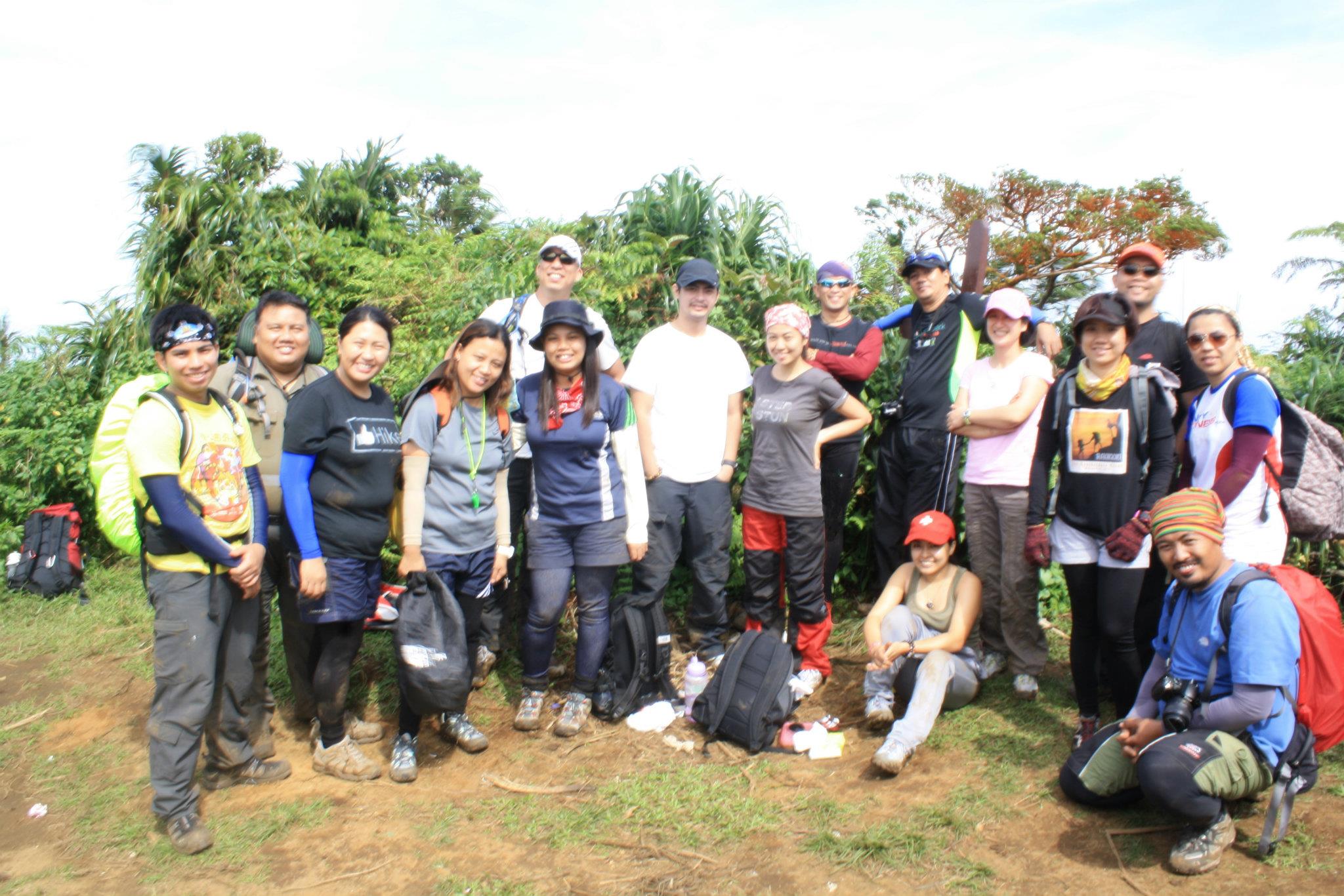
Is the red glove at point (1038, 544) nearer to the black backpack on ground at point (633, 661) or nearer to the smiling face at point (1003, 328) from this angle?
the smiling face at point (1003, 328)

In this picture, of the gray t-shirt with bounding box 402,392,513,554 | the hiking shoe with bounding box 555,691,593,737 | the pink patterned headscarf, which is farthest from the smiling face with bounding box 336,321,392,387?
the pink patterned headscarf

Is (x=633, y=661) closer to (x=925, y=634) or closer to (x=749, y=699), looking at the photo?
→ (x=749, y=699)

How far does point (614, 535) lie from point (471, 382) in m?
1.02

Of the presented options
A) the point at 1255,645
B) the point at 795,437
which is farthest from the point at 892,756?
the point at 795,437

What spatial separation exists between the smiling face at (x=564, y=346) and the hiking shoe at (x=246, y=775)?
2.21m

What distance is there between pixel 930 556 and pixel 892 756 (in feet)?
3.41

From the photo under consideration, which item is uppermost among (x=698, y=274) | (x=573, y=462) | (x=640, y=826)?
(x=698, y=274)

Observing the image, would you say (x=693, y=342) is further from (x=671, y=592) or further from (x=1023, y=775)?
(x=1023, y=775)

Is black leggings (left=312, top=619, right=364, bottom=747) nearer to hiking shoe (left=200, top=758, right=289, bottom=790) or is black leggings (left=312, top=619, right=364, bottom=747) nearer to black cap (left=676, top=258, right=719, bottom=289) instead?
hiking shoe (left=200, top=758, right=289, bottom=790)

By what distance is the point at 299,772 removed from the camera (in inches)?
165

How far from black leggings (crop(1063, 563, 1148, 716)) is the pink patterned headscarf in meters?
1.73

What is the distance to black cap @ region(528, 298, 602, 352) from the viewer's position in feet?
14.2

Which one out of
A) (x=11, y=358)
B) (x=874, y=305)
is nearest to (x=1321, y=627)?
(x=874, y=305)

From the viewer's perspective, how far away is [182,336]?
11.5 ft
